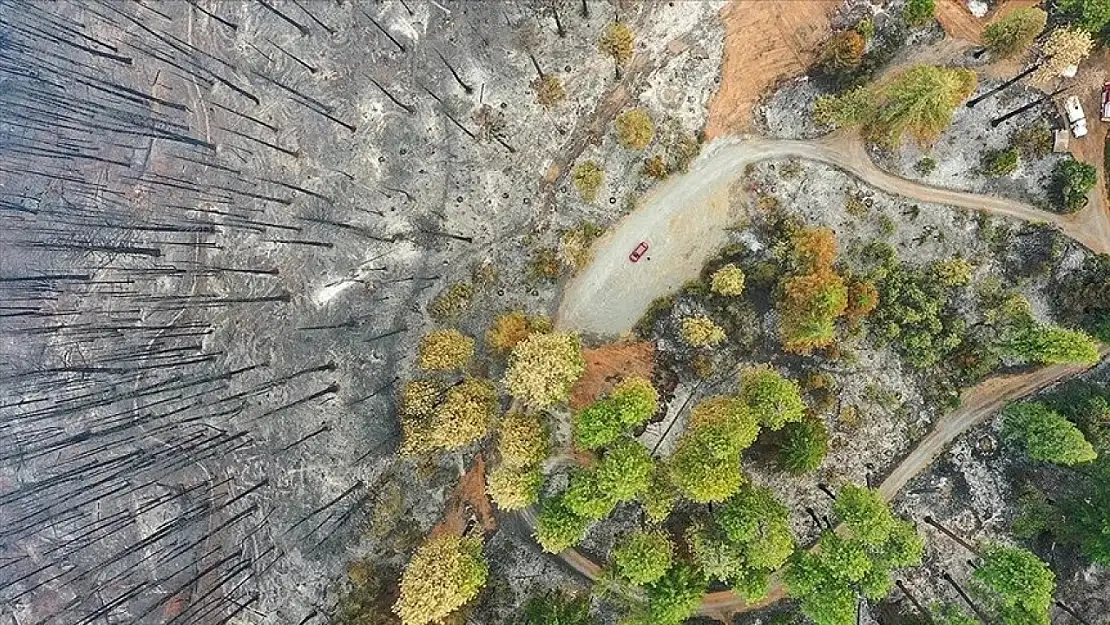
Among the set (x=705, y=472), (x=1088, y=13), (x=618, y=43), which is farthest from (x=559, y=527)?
(x=1088, y=13)

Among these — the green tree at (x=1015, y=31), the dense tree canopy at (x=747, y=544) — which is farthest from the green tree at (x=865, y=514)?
the green tree at (x=1015, y=31)

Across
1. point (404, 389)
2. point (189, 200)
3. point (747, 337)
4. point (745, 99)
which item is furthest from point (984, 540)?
point (189, 200)

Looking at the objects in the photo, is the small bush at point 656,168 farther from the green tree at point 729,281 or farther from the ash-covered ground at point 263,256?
the green tree at point 729,281

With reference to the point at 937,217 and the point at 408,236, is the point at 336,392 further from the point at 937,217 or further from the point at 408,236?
the point at 937,217

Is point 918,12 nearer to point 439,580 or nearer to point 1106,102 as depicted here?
point 1106,102

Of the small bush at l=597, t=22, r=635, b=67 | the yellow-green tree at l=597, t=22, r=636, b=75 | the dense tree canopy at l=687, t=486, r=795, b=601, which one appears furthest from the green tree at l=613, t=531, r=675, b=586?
the small bush at l=597, t=22, r=635, b=67

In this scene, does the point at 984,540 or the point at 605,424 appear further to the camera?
the point at 984,540
